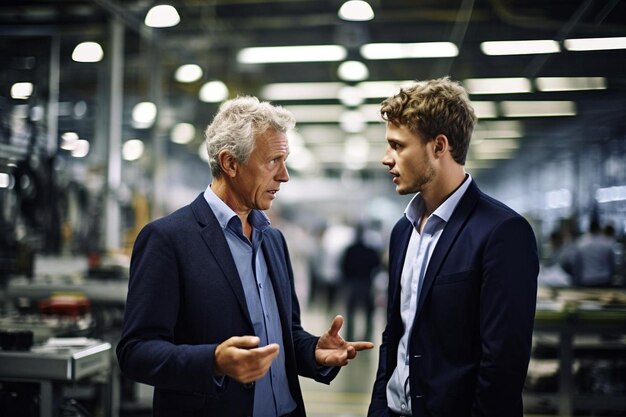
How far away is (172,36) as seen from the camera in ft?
27.5

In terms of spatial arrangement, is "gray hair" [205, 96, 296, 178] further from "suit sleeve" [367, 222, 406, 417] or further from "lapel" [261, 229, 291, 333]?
"suit sleeve" [367, 222, 406, 417]

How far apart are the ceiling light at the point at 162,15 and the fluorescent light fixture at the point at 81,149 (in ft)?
4.84

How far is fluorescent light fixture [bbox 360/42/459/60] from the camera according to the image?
782 cm

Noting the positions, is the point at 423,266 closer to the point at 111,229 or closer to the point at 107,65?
the point at 111,229

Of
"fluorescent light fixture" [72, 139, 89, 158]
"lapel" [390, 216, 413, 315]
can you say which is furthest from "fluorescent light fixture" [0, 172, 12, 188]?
"lapel" [390, 216, 413, 315]

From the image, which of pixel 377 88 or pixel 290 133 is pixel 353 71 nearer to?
pixel 377 88

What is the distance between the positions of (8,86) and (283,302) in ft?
10.3

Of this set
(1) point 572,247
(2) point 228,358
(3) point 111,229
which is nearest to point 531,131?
(1) point 572,247

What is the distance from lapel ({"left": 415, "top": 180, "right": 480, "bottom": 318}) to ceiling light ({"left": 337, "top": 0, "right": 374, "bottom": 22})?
532cm

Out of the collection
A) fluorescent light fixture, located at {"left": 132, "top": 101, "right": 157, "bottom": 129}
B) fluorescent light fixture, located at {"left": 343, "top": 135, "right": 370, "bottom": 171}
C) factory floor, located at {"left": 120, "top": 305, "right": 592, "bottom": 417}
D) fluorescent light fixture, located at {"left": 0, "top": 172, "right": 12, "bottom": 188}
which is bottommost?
factory floor, located at {"left": 120, "top": 305, "right": 592, "bottom": 417}

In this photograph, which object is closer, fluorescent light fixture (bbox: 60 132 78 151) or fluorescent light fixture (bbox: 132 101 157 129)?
fluorescent light fixture (bbox: 60 132 78 151)

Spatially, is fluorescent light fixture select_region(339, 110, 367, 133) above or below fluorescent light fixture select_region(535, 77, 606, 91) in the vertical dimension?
above

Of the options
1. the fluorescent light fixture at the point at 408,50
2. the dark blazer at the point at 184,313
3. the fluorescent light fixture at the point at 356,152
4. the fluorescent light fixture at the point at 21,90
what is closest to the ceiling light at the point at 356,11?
the fluorescent light fixture at the point at 408,50

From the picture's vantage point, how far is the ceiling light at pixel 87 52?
7074mm
